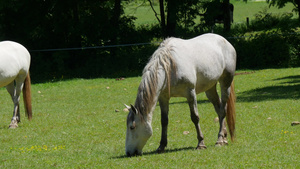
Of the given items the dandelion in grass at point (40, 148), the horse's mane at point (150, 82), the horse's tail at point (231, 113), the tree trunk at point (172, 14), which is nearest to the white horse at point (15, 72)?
the dandelion in grass at point (40, 148)

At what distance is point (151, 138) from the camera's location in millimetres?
8820

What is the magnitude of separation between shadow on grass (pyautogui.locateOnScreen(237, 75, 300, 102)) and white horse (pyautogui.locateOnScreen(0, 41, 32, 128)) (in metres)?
5.63

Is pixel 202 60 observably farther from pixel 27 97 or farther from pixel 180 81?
pixel 27 97

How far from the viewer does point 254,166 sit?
19.8ft

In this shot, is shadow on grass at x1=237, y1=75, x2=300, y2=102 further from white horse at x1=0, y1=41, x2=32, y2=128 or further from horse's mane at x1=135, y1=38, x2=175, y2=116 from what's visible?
horse's mane at x1=135, y1=38, x2=175, y2=116

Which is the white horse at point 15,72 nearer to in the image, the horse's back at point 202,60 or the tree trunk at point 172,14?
→ the horse's back at point 202,60

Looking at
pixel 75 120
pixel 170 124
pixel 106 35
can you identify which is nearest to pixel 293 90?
pixel 170 124

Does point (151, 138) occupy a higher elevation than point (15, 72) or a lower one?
lower

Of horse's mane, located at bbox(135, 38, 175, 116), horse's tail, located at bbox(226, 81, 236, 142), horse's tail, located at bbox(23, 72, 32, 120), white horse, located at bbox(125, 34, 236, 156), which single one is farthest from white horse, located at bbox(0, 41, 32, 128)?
horse's tail, located at bbox(226, 81, 236, 142)

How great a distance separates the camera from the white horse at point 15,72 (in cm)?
1040

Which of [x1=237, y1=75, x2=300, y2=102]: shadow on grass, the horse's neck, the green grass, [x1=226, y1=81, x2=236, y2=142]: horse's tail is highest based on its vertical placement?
the horse's neck

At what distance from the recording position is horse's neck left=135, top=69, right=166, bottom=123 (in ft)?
21.8

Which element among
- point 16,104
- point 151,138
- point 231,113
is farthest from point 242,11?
point 231,113

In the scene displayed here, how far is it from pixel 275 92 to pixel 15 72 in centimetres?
742
